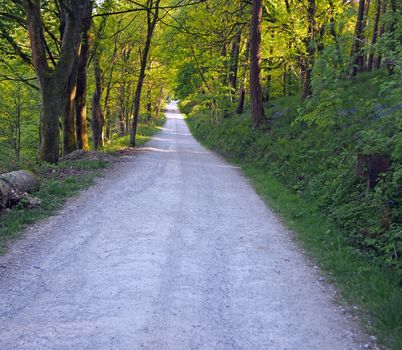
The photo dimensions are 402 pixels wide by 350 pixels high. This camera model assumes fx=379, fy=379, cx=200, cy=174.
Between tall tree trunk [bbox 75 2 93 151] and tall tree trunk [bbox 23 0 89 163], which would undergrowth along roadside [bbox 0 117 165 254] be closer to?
tall tree trunk [bbox 23 0 89 163]

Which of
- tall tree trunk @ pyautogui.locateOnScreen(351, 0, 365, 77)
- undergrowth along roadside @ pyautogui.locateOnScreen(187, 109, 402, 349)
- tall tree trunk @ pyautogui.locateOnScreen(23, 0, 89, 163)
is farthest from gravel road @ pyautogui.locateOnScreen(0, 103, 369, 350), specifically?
tall tree trunk @ pyautogui.locateOnScreen(23, 0, 89, 163)

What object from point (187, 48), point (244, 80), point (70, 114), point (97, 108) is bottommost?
point (70, 114)

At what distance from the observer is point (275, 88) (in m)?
28.0

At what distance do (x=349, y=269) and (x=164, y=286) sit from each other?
2.51m

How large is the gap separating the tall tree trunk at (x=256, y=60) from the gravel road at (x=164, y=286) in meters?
9.91

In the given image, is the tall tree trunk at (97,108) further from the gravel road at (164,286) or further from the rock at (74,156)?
the gravel road at (164,286)

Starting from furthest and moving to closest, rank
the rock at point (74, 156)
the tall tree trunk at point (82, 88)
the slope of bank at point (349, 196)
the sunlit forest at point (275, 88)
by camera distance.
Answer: the tall tree trunk at point (82, 88)
the rock at point (74, 156)
the sunlit forest at point (275, 88)
the slope of bank at point (349, 196)

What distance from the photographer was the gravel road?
11.6ft

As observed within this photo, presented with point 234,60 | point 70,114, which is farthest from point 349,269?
point 234,60

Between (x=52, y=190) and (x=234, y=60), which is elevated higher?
(x=234, y=60)

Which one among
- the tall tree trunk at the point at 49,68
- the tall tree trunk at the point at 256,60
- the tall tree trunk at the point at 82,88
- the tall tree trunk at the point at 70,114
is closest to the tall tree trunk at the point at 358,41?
the tall tree trunk at the point at 256,60

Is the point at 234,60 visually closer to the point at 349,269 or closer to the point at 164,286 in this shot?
the point at 349,269

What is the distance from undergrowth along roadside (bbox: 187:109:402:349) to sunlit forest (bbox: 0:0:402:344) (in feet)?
0.30

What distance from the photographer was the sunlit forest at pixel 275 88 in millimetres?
6820
